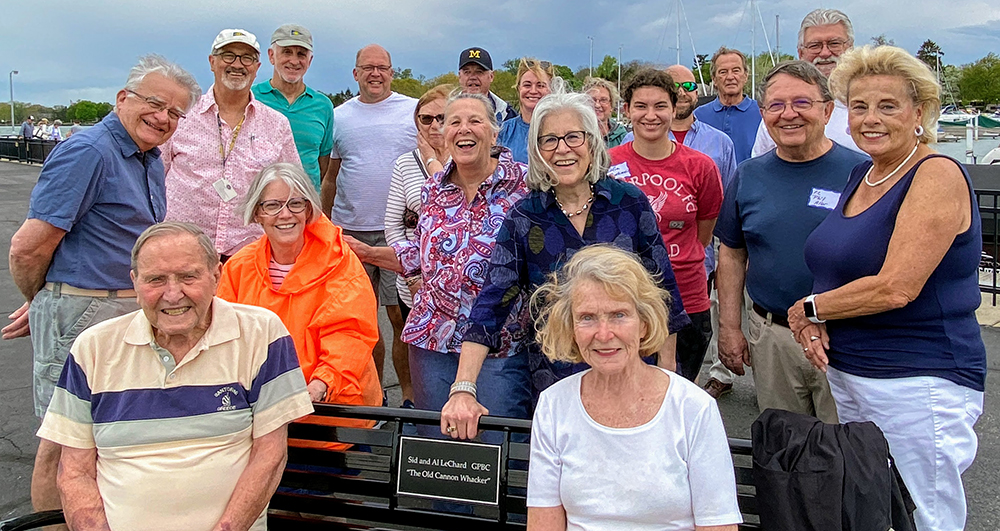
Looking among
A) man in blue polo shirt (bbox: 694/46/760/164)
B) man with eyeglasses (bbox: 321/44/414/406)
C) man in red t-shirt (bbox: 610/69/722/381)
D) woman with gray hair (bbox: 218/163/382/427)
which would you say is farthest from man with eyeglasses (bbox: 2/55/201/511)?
man in blue polo shirt (bbox: 694/46/760/164)

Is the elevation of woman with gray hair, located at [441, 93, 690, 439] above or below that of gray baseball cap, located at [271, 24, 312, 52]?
below

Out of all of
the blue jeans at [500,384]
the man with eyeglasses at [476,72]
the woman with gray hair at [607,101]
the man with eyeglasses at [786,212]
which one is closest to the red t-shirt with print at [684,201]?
the man with eyeglasses at [786,212]

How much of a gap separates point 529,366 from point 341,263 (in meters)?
0.91

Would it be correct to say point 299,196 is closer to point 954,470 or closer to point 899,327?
point 899,327

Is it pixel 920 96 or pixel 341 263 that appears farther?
pixel 341 263

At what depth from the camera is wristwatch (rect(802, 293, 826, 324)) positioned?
2422mm

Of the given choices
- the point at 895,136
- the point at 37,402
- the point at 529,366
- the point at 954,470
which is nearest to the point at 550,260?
the point at 529,366

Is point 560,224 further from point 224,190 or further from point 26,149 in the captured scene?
point 26,149

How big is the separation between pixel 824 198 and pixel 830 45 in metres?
1.94

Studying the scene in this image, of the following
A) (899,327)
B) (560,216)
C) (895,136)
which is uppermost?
(895,136)

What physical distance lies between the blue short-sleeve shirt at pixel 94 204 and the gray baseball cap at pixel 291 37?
1724mm

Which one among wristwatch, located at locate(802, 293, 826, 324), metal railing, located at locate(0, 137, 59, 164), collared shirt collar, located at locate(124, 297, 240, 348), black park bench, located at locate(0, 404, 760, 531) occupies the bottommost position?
black park bench, located at locate(0, 404, 760, 531)

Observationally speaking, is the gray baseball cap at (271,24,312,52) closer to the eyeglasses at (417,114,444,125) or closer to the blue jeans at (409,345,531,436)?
the eyeglasses at (417,114,444,125)

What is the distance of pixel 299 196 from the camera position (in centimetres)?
303
